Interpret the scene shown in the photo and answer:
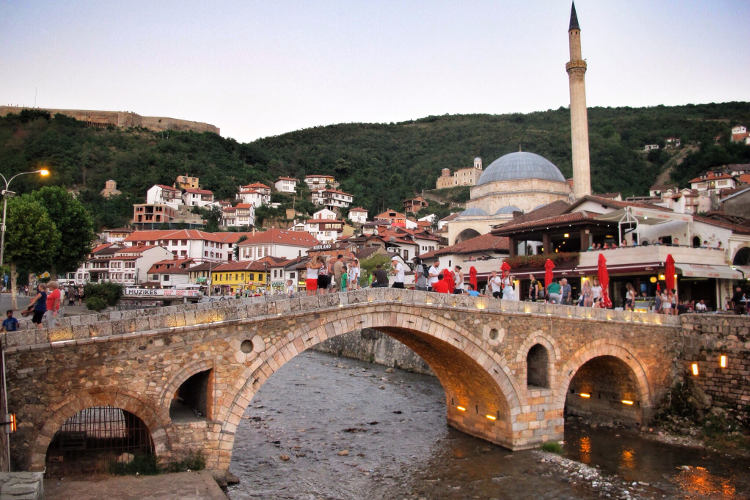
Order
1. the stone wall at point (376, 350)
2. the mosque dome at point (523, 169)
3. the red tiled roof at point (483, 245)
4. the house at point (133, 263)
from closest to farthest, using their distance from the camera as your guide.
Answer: the stone wall at point (376, 350) → the red tiled roof at point (483, 245) → the mosque dome at point (523, 169) → the house at point (133, 263)

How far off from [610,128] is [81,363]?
310ft

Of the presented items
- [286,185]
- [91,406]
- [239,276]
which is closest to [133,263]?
[239,276]

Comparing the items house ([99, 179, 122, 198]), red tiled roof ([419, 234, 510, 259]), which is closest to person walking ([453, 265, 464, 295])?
red tiled roof ([419, 234, 510, 259])

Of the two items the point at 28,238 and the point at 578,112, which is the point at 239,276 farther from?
the point at 578,112

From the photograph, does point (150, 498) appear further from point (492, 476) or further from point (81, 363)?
point (492, 476)

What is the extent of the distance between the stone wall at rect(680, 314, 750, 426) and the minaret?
60.0 ft

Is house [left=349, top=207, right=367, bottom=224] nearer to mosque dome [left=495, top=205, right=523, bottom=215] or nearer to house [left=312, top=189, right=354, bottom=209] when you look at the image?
house [left=312, top=189, right=354, bottom=209]

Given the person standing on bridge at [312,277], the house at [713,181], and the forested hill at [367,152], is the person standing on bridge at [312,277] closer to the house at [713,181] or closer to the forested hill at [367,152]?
the house at [713,181]

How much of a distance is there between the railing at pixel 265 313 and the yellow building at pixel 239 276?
36.3 metres

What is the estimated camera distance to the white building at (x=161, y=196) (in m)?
76.6

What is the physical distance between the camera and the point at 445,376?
1628 centimetres

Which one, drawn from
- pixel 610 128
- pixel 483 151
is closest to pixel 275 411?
pixel 610 128

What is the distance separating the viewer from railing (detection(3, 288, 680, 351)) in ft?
29.4

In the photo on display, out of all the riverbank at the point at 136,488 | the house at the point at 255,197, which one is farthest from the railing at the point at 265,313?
the house at the point at 255,197
